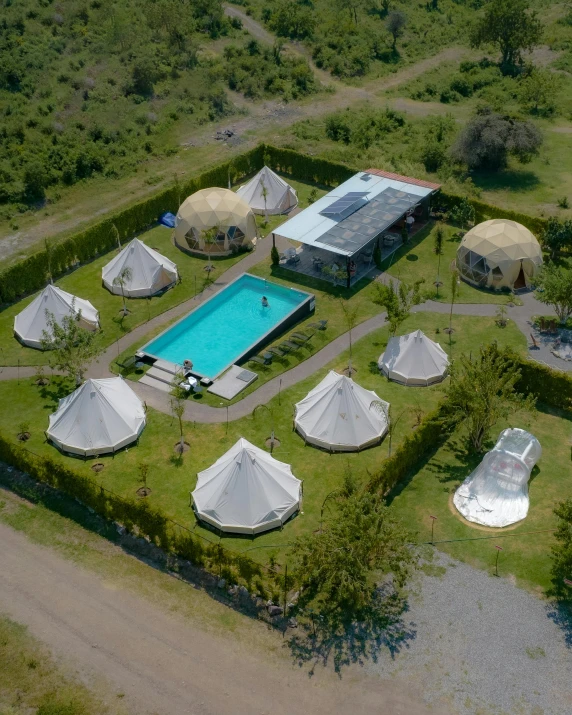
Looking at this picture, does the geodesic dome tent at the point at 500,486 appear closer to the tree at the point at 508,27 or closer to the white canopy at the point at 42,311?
the white canopy at the point at 42,311

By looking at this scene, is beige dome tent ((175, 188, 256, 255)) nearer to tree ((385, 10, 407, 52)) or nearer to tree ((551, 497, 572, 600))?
tree ((551, 497, 572, 600))

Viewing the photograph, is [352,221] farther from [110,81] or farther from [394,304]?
[110,81]

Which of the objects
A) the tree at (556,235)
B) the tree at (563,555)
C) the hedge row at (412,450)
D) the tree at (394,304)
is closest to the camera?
the tree at (563,555)

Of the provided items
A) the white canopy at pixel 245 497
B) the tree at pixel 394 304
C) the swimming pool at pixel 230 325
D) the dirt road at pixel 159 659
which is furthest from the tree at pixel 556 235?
the dirt road at pixel 159 659

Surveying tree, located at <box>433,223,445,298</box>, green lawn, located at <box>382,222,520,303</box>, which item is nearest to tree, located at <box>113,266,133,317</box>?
green lawn, located at <box>382,222,520,303</box>

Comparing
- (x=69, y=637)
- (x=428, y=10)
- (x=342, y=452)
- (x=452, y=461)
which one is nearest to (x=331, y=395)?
(x=342, y=452)

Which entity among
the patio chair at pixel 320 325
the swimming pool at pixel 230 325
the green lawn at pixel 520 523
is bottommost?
the green lawn at pixel 520 523

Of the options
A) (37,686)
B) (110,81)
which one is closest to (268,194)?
(110,81)
